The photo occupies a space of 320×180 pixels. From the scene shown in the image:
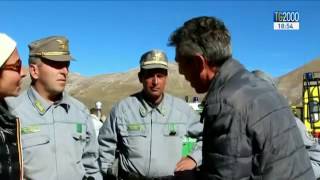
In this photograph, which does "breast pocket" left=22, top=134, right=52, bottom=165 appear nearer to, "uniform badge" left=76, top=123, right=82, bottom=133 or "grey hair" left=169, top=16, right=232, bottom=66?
"uniform badge" left=76, top=123, right=82, bottom=133

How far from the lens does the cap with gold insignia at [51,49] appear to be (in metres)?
3.79

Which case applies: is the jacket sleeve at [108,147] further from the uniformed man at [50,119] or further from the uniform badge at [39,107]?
the uniform badge at [39,107]

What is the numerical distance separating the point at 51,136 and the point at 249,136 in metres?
1.84

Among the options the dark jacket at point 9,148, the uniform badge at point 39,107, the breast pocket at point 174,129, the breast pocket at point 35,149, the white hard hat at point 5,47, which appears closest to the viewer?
the dark jacket at point 9,148

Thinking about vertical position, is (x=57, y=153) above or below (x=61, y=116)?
below

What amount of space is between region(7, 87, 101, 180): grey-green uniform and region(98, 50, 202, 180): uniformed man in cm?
63

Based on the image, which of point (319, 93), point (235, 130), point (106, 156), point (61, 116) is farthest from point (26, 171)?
point (319, 93)

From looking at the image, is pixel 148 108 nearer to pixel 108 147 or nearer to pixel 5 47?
pixel 108 147

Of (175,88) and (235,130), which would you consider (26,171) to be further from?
(175,88)

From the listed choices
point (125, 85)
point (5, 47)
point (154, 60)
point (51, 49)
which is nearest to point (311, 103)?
point (154, 60)

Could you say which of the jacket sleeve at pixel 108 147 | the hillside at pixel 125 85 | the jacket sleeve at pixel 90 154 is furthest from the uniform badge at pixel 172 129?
the hillside at pixel 125 85

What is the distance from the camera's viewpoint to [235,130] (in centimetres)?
224

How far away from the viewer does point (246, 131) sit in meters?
2.25

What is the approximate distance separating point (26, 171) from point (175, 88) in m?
147
